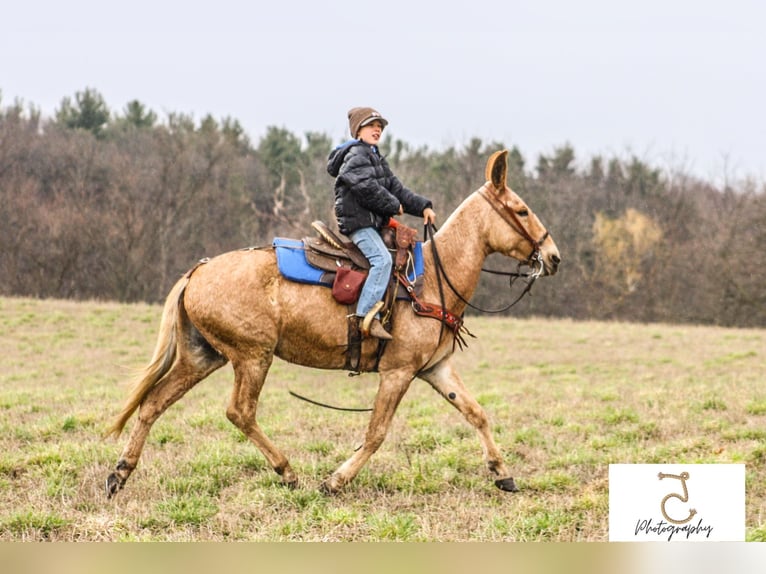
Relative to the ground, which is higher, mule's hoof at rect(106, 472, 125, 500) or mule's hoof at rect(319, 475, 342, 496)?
mule's hoof at rect(319, 475, 342, 496)

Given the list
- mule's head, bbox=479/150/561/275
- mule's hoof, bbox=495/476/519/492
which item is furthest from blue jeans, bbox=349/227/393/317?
mule's hoof, bbox=495/476/519/492

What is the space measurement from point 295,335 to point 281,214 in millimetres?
32563

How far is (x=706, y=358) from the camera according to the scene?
17641 mm

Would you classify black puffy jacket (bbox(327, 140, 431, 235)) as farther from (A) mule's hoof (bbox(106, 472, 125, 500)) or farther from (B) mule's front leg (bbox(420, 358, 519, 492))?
(A) mule's hoof (bbox(106, 472, 125, 500))

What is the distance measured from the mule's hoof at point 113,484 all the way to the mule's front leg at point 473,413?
9.21 feet

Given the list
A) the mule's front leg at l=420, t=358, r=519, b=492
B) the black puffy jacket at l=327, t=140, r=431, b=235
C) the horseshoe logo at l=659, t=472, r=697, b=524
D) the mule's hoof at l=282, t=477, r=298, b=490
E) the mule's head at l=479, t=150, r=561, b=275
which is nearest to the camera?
the horseshoe logo at l=659, t=472, r=697, b=524

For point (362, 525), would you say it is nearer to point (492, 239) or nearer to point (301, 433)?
point (492, 239)

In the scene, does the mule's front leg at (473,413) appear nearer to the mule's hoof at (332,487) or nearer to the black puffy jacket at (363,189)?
the mule's hoof at (332,487)

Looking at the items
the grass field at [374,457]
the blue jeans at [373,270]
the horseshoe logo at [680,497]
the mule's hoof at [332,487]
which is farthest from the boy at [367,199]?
the horseshoe logo at [680,497]

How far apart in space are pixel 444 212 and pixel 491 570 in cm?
3303

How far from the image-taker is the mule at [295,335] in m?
6.64

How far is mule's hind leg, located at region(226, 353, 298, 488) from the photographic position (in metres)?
6.68

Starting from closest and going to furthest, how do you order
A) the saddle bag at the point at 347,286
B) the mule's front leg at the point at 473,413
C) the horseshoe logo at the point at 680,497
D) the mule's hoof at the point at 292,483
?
the horseshoe logo at the point at 680,497
the saddle bag at the point at 347,286
the mule's hoof at the point at 292,483
the mule's front leg at the point at 473,413

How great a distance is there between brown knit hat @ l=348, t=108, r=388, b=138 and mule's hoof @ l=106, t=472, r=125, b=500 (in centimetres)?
360
